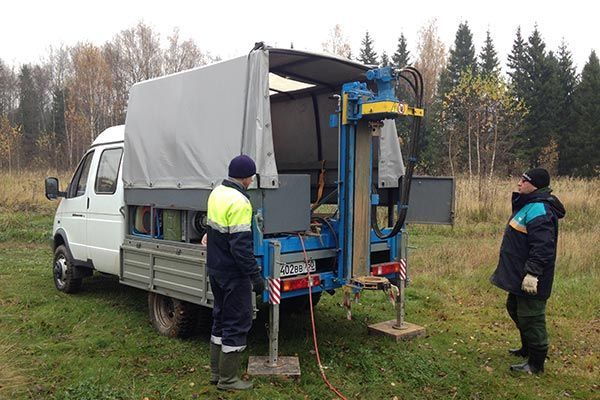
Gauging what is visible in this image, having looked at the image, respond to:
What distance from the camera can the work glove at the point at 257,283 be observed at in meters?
4.38

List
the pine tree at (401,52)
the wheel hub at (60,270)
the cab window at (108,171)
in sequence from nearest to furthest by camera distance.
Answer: the cab window at (108,171), the wheel hub at (60,270), the pine tree at (401,52)

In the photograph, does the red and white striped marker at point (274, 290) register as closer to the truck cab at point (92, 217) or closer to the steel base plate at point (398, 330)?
the steel base plate at point (398, 330)

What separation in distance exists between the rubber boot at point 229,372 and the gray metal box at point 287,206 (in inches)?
42.7

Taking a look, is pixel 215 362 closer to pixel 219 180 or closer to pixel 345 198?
pixel 219 180

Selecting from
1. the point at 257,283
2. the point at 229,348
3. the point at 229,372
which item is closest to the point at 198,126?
the point at 257,283

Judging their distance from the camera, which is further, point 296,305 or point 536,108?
point 536,108

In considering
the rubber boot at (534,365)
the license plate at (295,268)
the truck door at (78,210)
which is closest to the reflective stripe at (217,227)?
the license plate at (295,268)

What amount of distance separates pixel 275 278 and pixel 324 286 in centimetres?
67

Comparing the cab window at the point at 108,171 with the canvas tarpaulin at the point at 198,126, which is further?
the cab window at the point at 108,171

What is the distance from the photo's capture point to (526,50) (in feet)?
134

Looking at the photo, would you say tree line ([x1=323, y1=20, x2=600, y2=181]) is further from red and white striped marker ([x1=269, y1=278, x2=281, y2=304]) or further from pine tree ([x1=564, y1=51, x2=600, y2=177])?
red and white striped marker ([x1=269, y1=278, x2=281, y2=304])

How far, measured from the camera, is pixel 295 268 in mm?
5066

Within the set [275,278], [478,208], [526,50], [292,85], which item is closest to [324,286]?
[275,278]

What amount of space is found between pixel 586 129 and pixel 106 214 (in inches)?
1421
